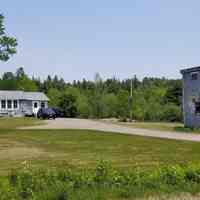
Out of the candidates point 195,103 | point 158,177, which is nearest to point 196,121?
point 195,103

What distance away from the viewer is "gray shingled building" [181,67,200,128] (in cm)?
3912

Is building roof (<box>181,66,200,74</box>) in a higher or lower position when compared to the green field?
higher

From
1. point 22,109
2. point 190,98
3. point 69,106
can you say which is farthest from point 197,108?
point 22,109

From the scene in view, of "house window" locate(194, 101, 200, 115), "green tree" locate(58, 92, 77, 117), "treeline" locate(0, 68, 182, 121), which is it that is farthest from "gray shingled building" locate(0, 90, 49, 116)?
"house window" locate(194, 101, 200, 115)

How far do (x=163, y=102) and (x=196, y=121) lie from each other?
46322 millimetres

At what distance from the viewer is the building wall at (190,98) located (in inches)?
1544

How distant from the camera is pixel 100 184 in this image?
931 centimetres

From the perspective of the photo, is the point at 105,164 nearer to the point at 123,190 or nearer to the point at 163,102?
the point at 123,190

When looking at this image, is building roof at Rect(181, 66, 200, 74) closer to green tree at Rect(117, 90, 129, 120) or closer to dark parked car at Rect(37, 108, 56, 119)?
dark parked car at Rect(37, 108, 56, 119)

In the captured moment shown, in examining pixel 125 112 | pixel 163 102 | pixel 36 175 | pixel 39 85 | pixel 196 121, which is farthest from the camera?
pixel 39 85

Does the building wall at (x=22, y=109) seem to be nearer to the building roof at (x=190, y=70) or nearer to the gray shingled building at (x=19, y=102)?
the gray shingled building at (x=19, y=102)

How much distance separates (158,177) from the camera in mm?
9867

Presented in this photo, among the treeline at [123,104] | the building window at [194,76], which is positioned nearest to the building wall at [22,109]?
the treeline at [123,104]

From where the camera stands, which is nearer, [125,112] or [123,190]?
[123,190]
